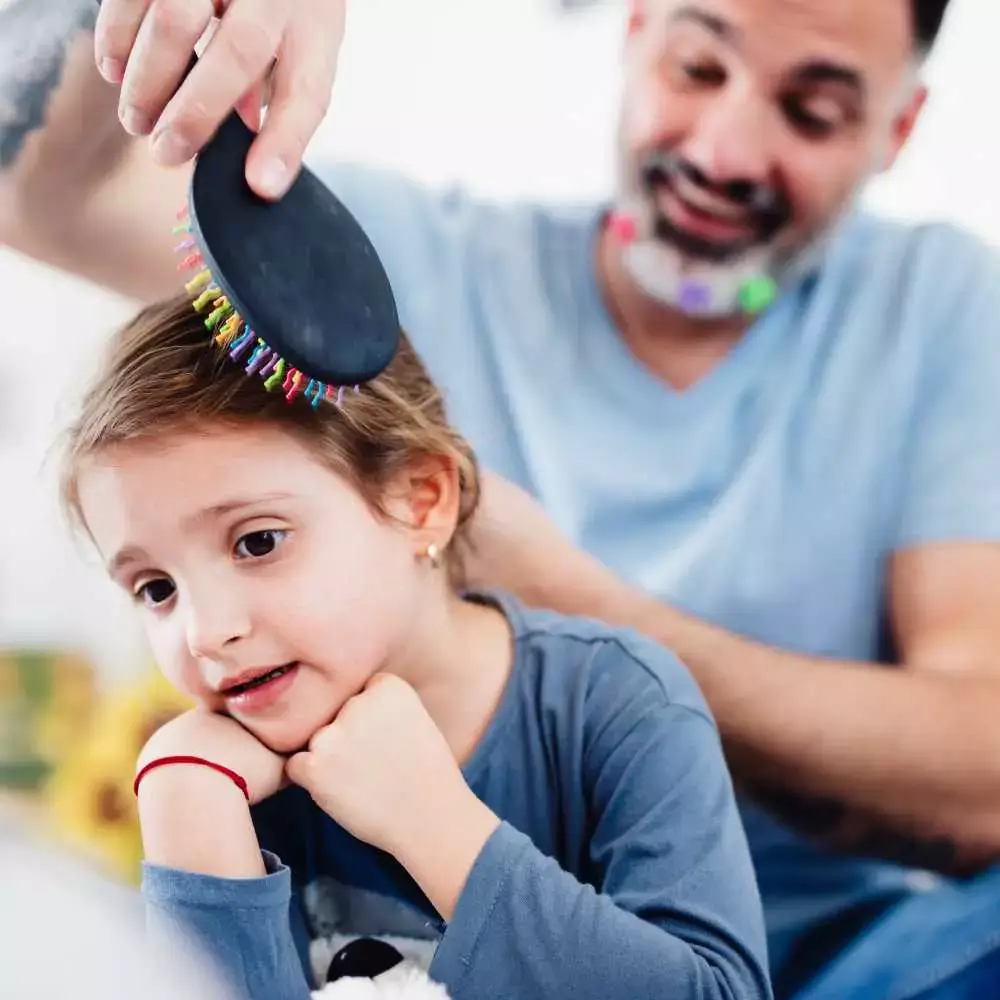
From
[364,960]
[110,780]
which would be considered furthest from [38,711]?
[364,960]

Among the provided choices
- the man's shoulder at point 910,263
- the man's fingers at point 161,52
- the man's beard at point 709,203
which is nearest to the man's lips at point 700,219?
the man's beard at point 709,203

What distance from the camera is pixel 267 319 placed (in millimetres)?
389

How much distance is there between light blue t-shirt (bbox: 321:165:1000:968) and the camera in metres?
0.70

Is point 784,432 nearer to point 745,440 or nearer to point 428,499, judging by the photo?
point 745,440

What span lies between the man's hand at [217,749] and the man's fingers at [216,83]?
21cm

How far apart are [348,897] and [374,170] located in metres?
0.39

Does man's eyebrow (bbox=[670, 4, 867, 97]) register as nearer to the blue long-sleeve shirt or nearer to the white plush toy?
the blue long-sleeve shirt

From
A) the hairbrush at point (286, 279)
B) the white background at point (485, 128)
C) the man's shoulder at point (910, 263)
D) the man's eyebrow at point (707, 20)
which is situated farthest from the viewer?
the man's shoulder at point (910, 263)

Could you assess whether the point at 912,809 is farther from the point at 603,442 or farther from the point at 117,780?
the point at 117,780

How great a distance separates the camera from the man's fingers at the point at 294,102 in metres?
0.41

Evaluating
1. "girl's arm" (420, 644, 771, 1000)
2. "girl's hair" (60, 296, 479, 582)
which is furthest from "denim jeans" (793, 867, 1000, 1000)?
"girl's hair" (60, 296, 479, 582)

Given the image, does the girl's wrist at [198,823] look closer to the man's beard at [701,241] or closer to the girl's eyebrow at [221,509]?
the girl's eyebrow at [221,509]

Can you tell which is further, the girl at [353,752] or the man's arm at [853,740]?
the man's arm at [853,740]

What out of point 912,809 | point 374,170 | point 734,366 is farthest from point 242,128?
point 912,809
